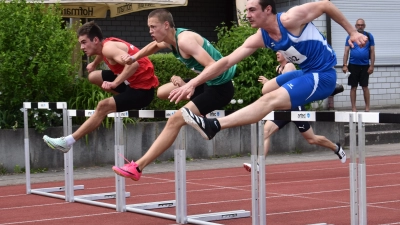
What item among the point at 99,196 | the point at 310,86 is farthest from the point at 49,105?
the point at 310,86

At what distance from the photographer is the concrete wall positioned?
1315 cm

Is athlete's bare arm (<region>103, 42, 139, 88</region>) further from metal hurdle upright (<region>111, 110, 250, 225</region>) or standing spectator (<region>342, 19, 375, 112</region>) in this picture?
standing spectator (<region>342, 19, 375, 112</region>)

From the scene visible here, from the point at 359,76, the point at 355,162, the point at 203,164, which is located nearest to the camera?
the point at 355,162

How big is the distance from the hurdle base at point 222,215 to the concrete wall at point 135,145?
489 centimetres

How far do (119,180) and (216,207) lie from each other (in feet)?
3.81

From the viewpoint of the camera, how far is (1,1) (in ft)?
43.7

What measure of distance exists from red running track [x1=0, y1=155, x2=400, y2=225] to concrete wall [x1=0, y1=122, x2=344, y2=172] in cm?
131

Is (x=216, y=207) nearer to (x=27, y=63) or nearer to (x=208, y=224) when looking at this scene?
(x=208, y=224)

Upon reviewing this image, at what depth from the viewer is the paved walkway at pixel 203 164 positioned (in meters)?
12.7

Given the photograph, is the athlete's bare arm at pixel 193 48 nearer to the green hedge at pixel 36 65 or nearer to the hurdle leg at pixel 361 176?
the hurdle leg at pixel 361 176

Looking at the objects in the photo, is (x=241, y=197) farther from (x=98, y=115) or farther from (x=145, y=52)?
(x=145, y=52)

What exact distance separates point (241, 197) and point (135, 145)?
168 inches

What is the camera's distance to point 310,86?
7145 millimetres

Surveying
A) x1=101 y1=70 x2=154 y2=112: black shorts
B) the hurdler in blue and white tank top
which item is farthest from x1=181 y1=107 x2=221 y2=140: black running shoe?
x1=101 y1=70 x2=154 y2=112: black shorts
